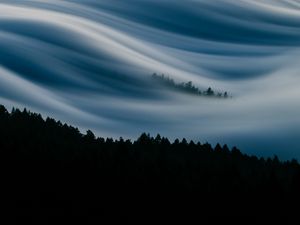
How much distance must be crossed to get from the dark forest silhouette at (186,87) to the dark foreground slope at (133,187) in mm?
16681

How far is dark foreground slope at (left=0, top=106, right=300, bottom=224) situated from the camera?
5.95m

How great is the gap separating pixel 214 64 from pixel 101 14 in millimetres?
4536

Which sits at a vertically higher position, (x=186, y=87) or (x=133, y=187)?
(x=186, y=87)

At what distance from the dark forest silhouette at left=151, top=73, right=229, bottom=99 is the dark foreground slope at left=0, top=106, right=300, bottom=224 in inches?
657

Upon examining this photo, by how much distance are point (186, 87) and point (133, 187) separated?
1782 centimetres

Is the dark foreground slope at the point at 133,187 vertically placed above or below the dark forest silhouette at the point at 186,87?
below

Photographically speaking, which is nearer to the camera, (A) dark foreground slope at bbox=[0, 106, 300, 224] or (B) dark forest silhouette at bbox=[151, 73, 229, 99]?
(A) dark foreground slope at bbox=[0, 106, 300, 224]

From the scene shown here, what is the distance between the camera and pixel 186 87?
23.8m

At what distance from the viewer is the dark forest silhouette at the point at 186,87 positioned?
76.3 ft

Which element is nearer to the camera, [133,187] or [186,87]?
[133,187]

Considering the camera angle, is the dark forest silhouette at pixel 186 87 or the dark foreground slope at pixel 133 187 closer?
the dark foreground slope at pixel 133 187

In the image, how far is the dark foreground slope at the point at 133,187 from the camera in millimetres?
5953

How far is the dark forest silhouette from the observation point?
76.3ft

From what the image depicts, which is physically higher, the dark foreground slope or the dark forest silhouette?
the dark forest silhouette
